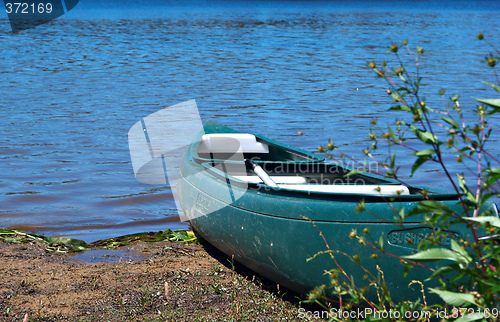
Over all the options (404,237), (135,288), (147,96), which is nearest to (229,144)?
(135,288)

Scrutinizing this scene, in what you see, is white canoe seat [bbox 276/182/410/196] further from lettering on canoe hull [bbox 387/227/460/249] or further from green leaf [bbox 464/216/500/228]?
green leaf [bbox 464/216/500/228]

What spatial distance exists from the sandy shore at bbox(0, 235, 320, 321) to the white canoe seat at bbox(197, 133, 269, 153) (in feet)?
4.75

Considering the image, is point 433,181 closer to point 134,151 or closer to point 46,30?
point 134,151

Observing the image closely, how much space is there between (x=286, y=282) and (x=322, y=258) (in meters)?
0.58

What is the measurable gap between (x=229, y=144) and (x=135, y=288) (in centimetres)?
258

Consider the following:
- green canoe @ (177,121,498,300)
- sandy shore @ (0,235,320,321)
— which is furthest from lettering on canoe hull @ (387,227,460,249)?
sandy shore @ (0,235,320,321)

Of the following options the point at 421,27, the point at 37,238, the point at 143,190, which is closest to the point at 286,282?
the point at 37,238

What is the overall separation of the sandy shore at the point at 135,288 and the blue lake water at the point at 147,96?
1.31m

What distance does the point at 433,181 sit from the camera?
862 cm

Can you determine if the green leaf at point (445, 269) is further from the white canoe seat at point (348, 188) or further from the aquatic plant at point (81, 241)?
the aquatic plant at point (81, 241)

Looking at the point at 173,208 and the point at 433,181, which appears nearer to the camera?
the point at 173,208

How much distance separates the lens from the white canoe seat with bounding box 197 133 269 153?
22.1 ft

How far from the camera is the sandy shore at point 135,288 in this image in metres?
4.36

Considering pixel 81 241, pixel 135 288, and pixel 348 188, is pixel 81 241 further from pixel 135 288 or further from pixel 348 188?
pixel 348 188
